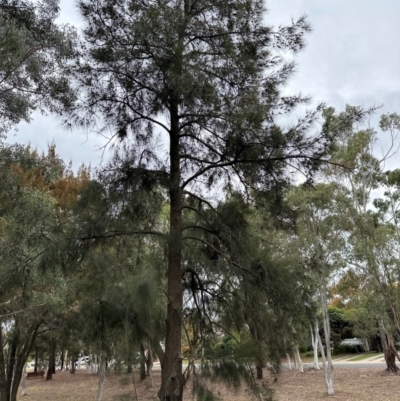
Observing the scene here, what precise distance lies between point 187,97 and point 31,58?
3.22 m

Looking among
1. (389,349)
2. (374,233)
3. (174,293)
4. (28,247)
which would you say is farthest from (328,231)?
(28,247)

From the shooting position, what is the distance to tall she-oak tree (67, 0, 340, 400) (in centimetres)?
321

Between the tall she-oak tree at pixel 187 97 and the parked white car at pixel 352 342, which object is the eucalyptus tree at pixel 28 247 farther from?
the parked white car at pixel 352 342

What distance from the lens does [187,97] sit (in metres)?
3.25

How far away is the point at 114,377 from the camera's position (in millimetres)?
3355

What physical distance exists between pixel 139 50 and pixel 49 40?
233 cm

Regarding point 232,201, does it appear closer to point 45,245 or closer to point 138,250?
point 138,250

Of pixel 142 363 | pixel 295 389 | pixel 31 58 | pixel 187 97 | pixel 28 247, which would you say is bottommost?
pixel 295 389

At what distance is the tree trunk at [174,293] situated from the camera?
9.89ft

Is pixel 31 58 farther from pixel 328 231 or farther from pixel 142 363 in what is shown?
pixel 328 231

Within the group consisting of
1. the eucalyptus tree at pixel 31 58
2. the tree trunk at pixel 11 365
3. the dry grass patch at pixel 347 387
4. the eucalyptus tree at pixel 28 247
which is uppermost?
the eucalyptus tree at pixel 31 58

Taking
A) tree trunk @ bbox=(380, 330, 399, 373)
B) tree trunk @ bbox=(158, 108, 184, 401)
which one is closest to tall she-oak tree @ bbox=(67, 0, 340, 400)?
tree trunk @ bbox=(158, 108, 184, 401)

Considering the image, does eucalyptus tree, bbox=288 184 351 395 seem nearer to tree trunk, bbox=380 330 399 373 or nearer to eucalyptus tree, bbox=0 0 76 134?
tree trunk, bbox=380 330 399 373

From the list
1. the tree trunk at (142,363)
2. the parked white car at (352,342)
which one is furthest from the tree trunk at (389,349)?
the parked white car at (352,342)
